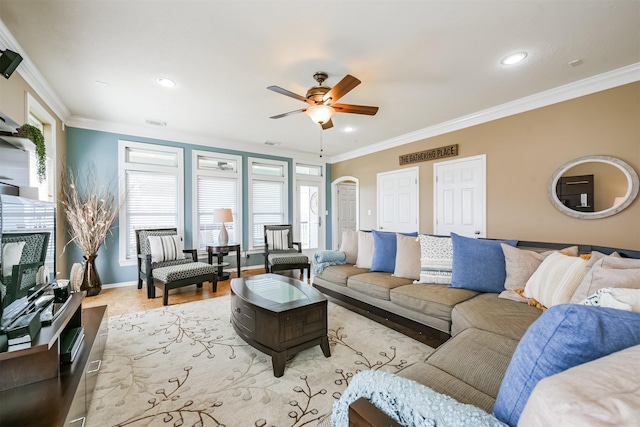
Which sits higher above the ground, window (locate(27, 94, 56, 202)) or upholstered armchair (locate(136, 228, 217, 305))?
window (locate(27, 94, 56, 202))

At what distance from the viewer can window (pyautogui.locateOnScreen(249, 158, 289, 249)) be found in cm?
571

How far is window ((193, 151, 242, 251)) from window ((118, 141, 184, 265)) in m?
0.30

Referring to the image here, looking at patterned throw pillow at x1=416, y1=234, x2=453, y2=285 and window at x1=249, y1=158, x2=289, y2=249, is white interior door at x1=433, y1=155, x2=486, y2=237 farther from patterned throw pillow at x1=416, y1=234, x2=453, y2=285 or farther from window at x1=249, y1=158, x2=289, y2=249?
window at x1=249, y1=158, x2=289, y2=249

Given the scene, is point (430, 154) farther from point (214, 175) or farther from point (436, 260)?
point (214, 175)

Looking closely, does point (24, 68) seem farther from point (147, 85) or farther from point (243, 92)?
point (243, 92)

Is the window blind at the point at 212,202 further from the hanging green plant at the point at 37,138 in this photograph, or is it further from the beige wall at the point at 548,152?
the beige wall at the point at 548,152

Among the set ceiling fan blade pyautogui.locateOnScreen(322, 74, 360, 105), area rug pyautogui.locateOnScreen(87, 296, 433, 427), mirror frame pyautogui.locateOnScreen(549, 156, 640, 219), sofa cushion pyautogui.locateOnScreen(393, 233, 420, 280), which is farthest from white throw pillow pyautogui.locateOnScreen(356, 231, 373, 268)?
mirror frame pyautogui.locateOnScreen(549, 156, 640, 219)

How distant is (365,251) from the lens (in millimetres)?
3559

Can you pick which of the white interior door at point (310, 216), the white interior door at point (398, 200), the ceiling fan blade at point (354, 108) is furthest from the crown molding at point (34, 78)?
the white interior door at point (398, 200)

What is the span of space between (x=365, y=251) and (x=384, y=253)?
0.34 metres

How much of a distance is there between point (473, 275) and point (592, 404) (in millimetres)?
2221

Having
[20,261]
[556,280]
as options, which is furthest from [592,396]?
[20,261]

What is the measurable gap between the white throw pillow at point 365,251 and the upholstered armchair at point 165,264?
2.21 meters

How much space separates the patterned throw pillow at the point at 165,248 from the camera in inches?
159
